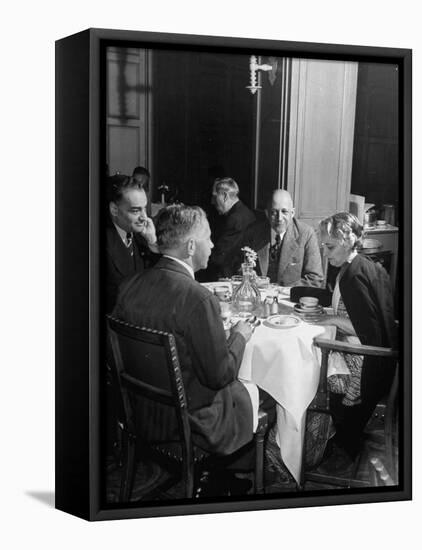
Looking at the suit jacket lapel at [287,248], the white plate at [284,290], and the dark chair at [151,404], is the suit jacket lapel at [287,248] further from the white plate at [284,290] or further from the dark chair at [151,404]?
Answer: the dark chair at [151,404]

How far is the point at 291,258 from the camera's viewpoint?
22.6ft

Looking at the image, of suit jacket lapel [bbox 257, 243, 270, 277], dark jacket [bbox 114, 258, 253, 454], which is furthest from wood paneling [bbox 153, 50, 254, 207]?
dark jacket [bbox 114, 258, 253, 454]

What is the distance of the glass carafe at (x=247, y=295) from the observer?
22.2 feet

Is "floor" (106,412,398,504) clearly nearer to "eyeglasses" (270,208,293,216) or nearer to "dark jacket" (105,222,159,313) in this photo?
"dark jacket" (105,222,159,313)

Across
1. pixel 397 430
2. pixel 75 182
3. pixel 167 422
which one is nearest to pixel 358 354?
pixel 397 430

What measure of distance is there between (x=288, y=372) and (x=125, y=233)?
94 centimetres

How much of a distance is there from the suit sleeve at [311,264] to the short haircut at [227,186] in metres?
0.40

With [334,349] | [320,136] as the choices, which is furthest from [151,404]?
[320,136]

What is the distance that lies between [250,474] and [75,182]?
4.67 feet

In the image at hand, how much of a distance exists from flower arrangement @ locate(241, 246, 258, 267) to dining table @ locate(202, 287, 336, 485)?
18 centimetres

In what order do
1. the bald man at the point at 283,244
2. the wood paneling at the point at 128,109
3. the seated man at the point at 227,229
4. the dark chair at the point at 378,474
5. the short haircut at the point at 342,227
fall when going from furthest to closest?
the dark chair at the point at 378,474
the short haircut at the point at 342,227
the bald man at the point at 283,244
the seated man at the point at 227,229
the wood paneling at the point at 128,109

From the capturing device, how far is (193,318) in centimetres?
665

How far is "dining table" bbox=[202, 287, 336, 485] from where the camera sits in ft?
22.4

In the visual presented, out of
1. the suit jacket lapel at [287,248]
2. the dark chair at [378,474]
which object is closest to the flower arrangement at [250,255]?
the suit jacket lapel at [287,248]
